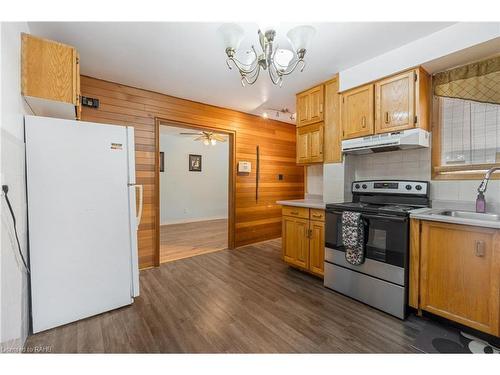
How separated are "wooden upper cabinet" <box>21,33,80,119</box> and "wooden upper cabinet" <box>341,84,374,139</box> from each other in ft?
8.70

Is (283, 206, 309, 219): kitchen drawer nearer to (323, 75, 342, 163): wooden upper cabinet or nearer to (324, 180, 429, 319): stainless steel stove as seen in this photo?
(324, 180, 429, 319): stainless steel stove

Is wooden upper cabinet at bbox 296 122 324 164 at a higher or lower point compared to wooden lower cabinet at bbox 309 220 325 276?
higher

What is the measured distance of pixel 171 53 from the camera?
7.32ft

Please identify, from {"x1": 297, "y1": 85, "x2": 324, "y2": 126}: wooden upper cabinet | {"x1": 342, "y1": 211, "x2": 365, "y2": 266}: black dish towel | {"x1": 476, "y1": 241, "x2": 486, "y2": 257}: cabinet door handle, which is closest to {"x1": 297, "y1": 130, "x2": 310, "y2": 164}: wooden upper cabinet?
{"x1": 297, "y1": 85, "x2": 324, "y2": 126}: wooden upper cabinet

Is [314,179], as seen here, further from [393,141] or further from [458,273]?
[458,273]

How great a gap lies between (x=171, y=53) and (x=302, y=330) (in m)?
2.77

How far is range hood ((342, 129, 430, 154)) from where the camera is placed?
6.93ft

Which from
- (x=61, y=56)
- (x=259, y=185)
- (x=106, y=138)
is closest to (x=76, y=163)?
(x=106, y=138)

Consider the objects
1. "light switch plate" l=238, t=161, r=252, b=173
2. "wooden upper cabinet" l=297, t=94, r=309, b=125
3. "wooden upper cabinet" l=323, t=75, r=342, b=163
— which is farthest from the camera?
"light switch plate" l=238, t=161, r=252, b=173

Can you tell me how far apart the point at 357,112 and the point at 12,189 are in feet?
9.93

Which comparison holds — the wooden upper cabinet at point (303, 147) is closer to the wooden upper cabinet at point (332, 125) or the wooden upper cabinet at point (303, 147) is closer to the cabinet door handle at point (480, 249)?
the wooden upper cabinet at point (332, 125)
